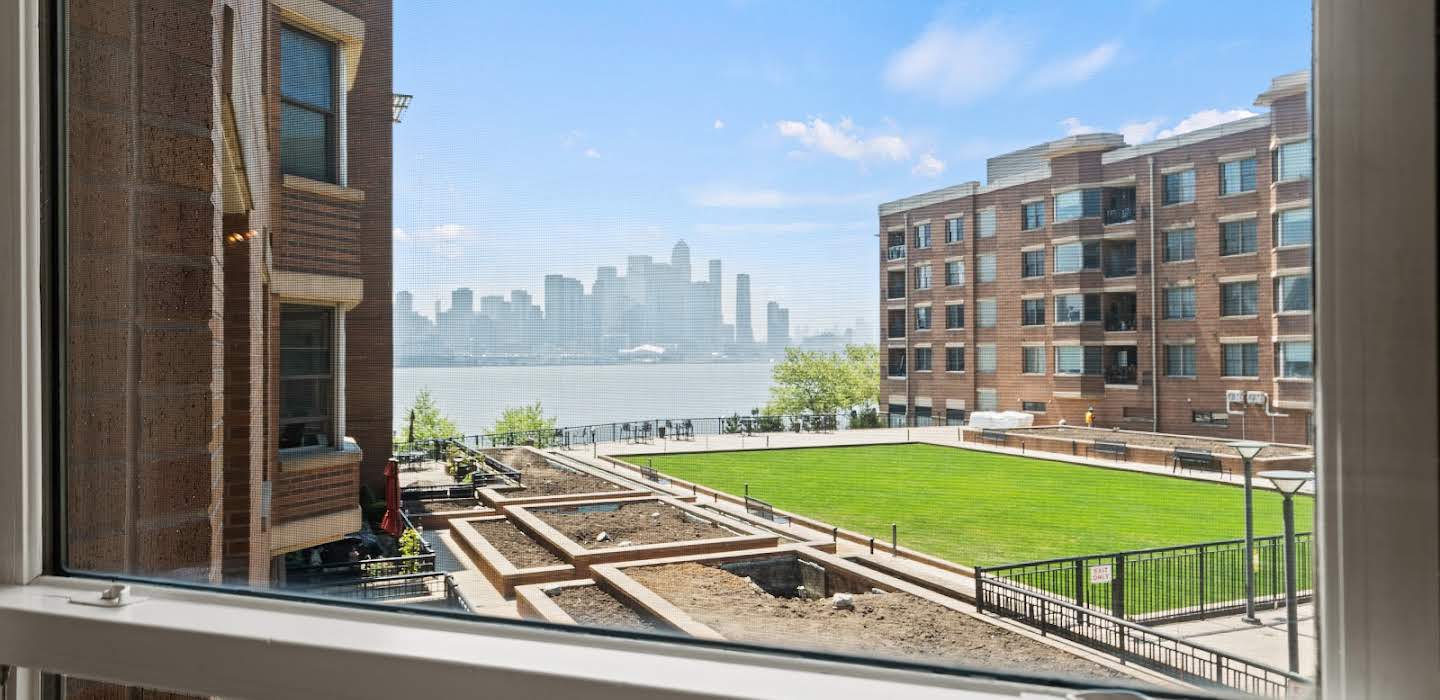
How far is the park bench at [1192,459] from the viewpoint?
0.73 meters

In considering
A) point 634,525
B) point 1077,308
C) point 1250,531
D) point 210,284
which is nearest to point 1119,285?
point 1077,308

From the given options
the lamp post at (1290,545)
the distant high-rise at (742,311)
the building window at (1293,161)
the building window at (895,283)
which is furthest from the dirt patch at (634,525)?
the building window at (1293,161)

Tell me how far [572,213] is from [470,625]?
0.52 metres

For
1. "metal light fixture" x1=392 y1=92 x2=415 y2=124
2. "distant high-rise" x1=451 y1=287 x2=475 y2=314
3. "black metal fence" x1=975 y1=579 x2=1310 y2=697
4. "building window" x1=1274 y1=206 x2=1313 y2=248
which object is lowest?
"black metal fence" x1=975 y1=579 x2=1310 y2=697

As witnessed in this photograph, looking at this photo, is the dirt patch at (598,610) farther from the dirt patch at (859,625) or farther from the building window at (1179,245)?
the building window at (1179,245)

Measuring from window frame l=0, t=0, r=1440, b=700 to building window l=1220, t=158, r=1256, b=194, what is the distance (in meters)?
0.06

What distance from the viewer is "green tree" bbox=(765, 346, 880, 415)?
0.91 m

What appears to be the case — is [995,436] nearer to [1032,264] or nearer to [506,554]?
[1032,264]

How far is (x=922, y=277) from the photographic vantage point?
88 cm

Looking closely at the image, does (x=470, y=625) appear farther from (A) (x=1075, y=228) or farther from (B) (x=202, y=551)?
(A) (x=1075, y=228)

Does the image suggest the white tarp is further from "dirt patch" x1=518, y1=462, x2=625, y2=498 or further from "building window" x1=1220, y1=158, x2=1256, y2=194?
"dirt patch" x1=518, y1=462, x2=625, y2=498

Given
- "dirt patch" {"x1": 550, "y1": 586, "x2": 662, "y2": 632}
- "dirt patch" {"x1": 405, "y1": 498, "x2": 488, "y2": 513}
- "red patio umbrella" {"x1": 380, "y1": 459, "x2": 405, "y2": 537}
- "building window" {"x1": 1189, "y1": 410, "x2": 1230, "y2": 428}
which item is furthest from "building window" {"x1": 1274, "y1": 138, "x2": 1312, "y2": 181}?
"red patio umbrella" {"x1": 380, "y1": 459, "x2": 405, "y2": 537}

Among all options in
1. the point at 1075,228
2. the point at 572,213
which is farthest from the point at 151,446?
the point at 1075,228

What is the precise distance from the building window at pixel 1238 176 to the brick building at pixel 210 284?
993 mm
